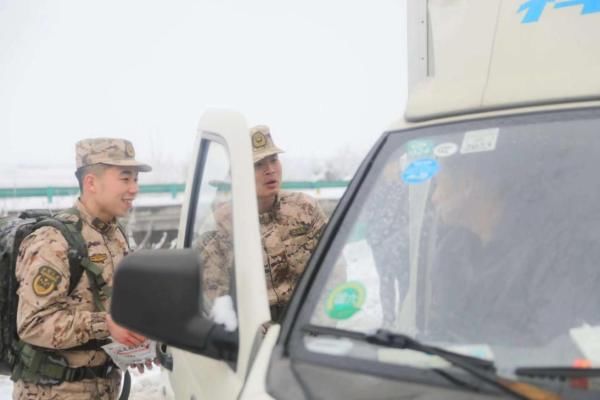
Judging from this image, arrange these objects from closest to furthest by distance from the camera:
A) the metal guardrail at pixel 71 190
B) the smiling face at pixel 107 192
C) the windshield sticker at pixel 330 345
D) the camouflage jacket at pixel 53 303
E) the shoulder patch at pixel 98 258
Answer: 1. the windshield sticker at pixel 330 345
2. the camouflage jacket at pixel 53 303
3. the shoulder patch at pixel 98 258
4. the smiling face at pixel 107 192
5. the metal guardrail at pixel 71 190

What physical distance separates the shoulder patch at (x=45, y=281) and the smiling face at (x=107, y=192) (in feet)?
1.73

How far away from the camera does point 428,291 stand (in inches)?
59.4

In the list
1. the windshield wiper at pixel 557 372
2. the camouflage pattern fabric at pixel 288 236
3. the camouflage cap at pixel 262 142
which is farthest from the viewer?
the camouflage cap at pixel 262 142

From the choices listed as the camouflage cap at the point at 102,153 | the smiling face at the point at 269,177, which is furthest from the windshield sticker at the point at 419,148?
the smiling face at the point at 269,177

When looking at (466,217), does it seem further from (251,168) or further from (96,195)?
(96,195)

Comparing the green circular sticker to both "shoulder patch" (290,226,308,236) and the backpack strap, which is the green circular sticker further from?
"shoulder patch" (290,226,308,236)

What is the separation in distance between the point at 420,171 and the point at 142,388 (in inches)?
211

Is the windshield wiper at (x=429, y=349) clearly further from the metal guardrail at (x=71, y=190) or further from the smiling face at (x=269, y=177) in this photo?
the metal guardrail at (x=71, y=190)

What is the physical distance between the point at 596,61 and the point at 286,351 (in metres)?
1.09

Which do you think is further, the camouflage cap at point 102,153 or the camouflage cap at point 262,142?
the camouflage cap at point 262,142

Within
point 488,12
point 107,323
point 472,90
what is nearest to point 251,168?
point 472,90

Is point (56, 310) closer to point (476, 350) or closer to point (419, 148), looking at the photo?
point (419, 148)

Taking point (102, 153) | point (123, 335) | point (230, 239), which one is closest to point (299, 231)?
point (102, 153)

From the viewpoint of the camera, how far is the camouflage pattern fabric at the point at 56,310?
2916 millimetres
